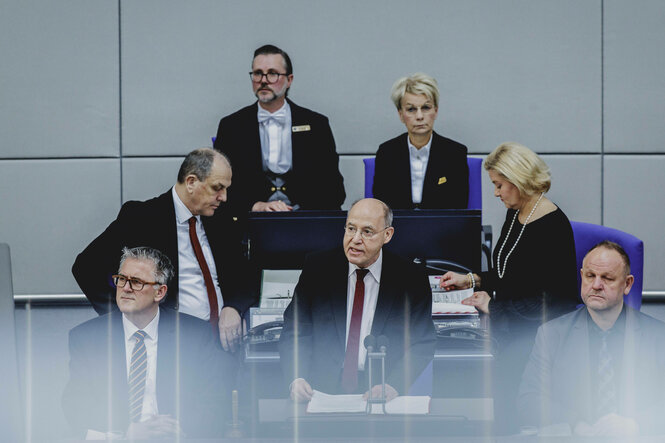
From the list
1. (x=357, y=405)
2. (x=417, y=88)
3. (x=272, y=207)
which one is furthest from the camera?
(x=417, y=88)

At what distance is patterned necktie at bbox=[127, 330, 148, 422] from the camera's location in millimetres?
2322

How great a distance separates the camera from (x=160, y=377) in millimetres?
2350

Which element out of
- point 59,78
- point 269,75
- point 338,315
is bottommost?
point 338,315

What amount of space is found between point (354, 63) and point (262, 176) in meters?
1.20

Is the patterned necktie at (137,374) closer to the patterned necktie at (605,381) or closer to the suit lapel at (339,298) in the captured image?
the suit lapel at (339,298)

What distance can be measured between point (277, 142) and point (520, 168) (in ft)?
4.30

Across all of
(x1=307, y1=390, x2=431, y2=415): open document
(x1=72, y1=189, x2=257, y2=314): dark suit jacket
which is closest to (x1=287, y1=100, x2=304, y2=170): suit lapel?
(x1=72, y1=189, x2=257, y2=314): dark suit jacket

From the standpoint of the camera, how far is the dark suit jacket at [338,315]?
94.3 inches

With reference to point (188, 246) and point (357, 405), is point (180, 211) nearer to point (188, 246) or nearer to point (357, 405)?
point (188, 246)

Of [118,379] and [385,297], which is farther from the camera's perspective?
[385,297]

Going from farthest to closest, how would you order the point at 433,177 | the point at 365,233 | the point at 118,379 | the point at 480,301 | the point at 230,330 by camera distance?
1. the point at 433,177
2. the point at 230,330
3. the point at 480,301
4. the point at 365,233
5. the point at 118,379

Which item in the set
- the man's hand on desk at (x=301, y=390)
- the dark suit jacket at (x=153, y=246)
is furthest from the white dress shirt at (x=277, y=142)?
the man's hand on desk at (x=301, y=390)

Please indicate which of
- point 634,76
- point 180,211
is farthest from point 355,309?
point 634,76

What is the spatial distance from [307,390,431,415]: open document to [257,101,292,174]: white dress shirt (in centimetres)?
191
